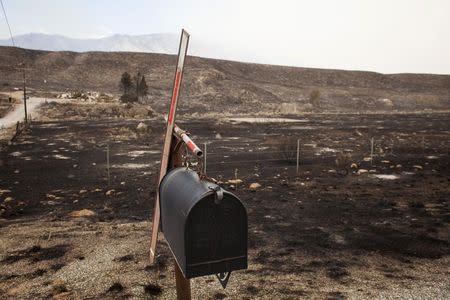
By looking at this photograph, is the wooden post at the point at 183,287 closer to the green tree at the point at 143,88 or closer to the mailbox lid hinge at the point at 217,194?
the mailbox lid hinge at the point at 217,194

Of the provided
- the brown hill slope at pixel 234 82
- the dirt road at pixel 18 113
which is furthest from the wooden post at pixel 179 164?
the brown hill slope at pixel 234 82

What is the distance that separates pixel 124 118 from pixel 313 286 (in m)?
30.5

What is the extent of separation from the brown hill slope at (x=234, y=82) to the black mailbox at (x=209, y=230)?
4354 cm

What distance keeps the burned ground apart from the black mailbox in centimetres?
308

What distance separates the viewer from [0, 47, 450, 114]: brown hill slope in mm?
53812

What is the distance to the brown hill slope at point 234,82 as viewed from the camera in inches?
2119

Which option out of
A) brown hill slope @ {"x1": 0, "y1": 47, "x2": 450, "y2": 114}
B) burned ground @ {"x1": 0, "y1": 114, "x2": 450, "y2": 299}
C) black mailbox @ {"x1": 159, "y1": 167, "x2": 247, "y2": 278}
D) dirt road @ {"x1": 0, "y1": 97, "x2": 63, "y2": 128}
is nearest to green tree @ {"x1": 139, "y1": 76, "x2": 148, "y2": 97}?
brown hill slope @ {"x1": 0, "y1": 47, "x2": 450, "y2": 114}

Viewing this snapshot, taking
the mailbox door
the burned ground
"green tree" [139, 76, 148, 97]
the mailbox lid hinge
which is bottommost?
the burned ground

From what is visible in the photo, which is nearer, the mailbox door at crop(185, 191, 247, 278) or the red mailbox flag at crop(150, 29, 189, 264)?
the mailbox door at crop(185, 191, 247, 278)

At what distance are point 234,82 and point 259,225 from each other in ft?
185

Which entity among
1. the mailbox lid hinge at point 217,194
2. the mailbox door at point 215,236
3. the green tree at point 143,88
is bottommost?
the mailbox door at point 215,236

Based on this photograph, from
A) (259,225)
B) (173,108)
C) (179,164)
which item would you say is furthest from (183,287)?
(259,225)

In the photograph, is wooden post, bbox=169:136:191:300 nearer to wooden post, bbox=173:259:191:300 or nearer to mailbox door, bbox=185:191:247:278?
wooden post, bbox=173:259:191:300

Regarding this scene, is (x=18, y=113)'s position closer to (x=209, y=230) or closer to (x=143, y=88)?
(x=143, y=88)
